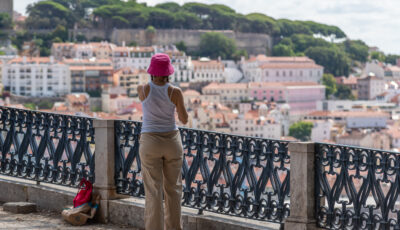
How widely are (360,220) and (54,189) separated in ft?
6.36

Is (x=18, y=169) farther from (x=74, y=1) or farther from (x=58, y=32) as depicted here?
(x=74, y=1)

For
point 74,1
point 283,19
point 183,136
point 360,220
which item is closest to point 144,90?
point 183,136

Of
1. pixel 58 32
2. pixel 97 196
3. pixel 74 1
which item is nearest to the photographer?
pixel 97 196

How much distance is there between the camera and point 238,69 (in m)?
105

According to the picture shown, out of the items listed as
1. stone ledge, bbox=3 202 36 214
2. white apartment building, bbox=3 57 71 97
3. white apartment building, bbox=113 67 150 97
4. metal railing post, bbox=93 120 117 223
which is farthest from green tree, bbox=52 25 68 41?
metal railing post, bbox=93 120 117 223

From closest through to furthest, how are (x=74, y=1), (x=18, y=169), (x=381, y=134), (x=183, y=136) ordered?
1. (x=183, y=136)
2. (x=18, y=169)
3. (x=381, y=134)
4. (x=74, y=1)

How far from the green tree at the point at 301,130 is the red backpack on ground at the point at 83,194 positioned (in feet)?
237

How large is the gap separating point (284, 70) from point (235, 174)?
101322mm

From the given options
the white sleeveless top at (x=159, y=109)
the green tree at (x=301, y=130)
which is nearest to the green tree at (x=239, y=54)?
the green tree at (x=301, y=130)

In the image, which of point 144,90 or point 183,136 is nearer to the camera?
point 144,90

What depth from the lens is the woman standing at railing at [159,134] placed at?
3.70m

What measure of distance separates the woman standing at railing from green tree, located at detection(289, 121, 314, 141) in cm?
7301

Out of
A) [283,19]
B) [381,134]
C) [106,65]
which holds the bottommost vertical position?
[381,134]

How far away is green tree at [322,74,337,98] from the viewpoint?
339 ft
